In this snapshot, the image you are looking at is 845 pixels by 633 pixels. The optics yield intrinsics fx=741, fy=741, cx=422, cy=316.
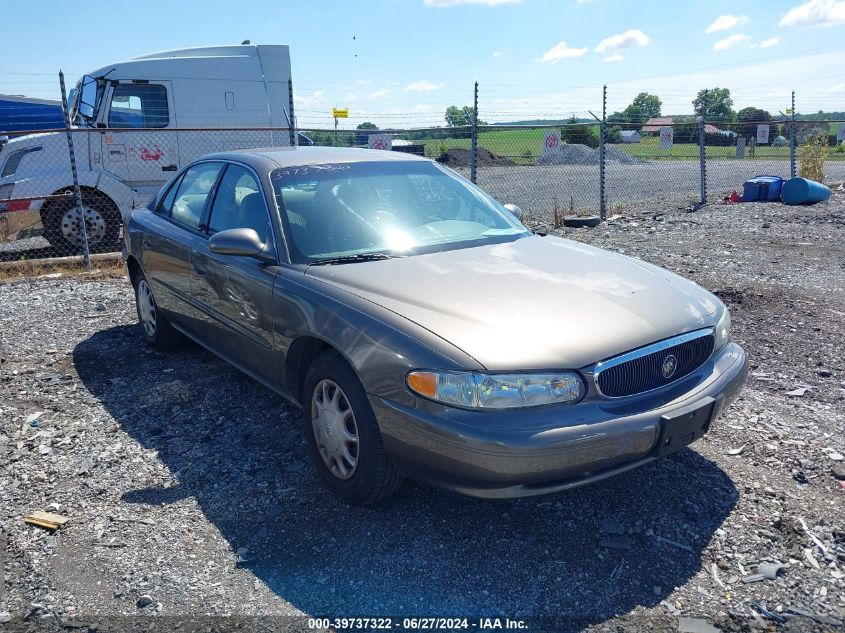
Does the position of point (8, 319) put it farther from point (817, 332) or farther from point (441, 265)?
point (817, 332)

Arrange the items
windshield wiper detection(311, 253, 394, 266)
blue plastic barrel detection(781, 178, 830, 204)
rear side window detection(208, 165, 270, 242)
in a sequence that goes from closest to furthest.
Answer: windshield wiper detection(311, 253, 394, 266) < rear side window detection(208, 165, 270, 242) < blue plastic barrel detection(781, 178, 830, 204)

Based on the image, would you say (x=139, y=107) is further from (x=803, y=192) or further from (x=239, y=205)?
(x=803, y=192)

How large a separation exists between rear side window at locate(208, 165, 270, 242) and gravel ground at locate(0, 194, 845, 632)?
118cm

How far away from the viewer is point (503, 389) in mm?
2873

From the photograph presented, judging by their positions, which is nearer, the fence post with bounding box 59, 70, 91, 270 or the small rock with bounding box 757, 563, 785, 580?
the small rock with bounding box 757, 563, 785, 580

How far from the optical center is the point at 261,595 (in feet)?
9.57

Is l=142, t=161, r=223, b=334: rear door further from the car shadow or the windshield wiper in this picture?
the windshield wiper

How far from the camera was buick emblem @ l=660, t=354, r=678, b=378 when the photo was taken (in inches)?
126

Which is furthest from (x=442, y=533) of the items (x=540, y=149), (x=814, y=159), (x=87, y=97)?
(x=540, y=149)

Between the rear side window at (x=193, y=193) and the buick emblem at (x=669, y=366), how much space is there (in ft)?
10.3

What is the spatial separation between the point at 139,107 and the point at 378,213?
943 centimetres

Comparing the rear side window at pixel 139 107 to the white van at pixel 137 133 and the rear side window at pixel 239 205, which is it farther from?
the rear side window at pixel 239 205

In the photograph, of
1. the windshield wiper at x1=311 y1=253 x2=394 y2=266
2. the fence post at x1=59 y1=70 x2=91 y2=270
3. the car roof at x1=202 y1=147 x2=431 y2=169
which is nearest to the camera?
the windshield wiper at x1=311 y1=253 x2=394 y2=266

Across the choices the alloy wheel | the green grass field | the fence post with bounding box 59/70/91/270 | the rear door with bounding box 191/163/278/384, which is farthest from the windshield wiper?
the green grass field
